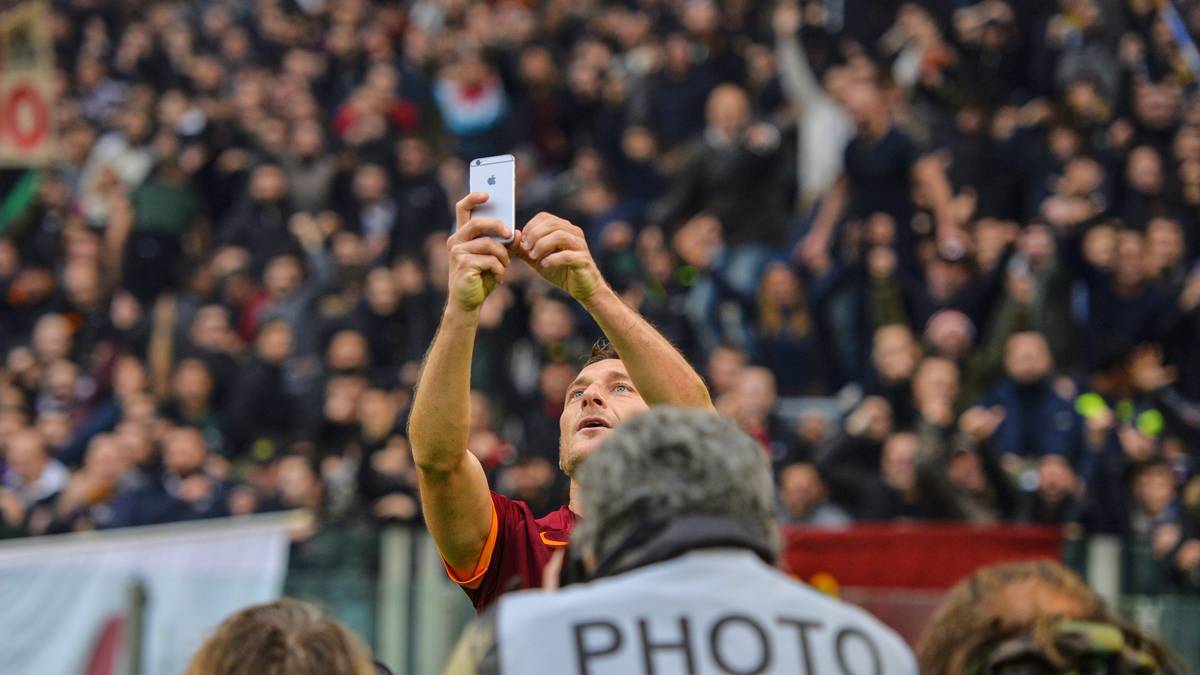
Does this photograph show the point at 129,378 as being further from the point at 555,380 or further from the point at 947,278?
the point at 947,278

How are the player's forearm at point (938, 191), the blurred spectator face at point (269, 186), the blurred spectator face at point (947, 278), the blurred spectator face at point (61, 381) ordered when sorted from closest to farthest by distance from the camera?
the blurred spectator face at point (947, 278) → the player's forearm at point (938, 191) → the blurred spectator face at point (61, 381) → the blurred spectator face at point (269, 186)

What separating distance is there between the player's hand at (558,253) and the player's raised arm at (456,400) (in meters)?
0.11

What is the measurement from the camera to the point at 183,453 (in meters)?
10.9

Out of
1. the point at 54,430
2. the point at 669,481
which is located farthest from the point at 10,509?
the point at 669,481

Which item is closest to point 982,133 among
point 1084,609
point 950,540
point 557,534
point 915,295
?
point 915,295

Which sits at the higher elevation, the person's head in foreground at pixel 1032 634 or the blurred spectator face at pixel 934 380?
the person's head in foreground at pixel 1032 634

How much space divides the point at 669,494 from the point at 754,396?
679 cm

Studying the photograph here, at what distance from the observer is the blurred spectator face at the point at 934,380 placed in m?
9.47

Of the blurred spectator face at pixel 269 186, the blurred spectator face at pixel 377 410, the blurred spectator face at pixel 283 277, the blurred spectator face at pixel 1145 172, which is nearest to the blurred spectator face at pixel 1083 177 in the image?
the blurred spectator face at pixel 1145 172

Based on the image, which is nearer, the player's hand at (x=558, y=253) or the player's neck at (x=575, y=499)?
the player's hand at (x=558, y=253)

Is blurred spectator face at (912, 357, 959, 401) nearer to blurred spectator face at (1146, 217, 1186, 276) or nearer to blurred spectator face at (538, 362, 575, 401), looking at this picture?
blurred spectator face at (1146, 217, 1186, 276)

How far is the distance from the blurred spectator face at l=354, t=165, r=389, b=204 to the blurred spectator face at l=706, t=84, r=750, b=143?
2.54 metres

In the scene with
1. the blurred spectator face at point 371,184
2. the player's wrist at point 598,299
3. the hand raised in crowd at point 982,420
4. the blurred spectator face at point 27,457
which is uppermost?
the player's wrist at point 598,299

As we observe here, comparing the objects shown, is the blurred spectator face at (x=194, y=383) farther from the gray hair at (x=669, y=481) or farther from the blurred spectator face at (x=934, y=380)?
the gray hair at (x=669, y=481)
